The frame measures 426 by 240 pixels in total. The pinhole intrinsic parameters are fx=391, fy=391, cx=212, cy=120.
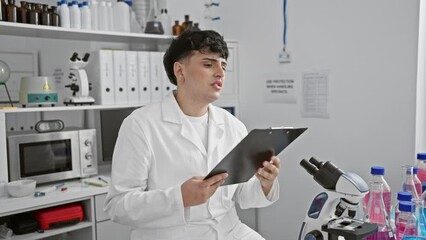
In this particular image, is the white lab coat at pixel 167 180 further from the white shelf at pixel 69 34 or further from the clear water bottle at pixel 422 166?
the white shelf at pixel 69 34

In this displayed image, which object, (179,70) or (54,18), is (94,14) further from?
(179,70)

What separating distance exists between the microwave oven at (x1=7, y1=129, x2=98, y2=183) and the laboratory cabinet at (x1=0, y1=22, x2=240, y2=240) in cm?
8

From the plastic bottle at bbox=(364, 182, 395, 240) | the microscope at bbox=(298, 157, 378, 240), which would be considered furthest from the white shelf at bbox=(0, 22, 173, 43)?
the plastic bottle at bbox=(364, 182, 395, 240)

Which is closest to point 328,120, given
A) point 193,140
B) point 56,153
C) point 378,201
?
point 378,201

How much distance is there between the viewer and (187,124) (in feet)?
5.50

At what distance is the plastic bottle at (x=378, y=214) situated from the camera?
4.68ft

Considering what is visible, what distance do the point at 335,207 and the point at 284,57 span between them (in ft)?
5.12

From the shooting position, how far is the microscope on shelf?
7.79 feet

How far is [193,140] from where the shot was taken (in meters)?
1.65

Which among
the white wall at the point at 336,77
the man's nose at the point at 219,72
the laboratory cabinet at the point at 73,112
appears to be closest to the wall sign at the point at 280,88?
the white wall at the point at 336,77

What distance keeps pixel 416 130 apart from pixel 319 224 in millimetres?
1131

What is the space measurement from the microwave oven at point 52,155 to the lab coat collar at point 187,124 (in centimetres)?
95

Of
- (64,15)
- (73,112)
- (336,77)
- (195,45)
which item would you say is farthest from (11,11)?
(336,77)

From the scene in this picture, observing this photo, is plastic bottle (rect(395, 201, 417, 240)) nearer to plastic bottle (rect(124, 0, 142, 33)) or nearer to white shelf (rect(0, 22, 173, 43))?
white shelf (rect(0, 22, 173, 43))
